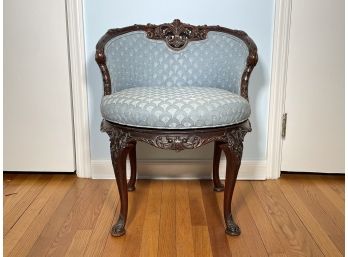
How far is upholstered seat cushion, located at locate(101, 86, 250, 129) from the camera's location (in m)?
1.21

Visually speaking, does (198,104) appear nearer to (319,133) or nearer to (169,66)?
(169,66)

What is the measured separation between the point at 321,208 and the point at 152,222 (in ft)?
2.49

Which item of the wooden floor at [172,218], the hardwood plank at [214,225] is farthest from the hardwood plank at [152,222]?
the hardwood plank at [214,225]

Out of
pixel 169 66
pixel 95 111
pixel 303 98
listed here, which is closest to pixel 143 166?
pixel 95 111

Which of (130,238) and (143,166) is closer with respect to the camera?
(130,238)

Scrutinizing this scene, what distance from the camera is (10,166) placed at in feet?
6.54

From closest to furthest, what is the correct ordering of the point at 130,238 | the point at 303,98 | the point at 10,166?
the point at 130,238
the point at 303,98
the point at 10,166

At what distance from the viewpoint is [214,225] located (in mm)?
1474

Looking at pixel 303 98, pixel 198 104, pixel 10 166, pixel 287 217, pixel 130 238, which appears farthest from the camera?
pixel 10 166

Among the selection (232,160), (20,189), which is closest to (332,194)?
(232,160)

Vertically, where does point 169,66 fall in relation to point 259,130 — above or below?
above

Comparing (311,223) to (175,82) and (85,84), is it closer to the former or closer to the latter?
(175,82)

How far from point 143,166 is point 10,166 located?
74 centimetres

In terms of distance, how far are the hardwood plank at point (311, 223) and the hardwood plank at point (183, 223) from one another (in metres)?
0.47
